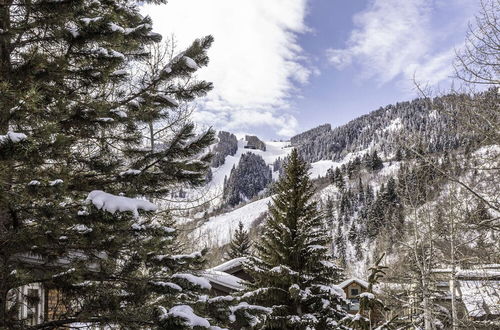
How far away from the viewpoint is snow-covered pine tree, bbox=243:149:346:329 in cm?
1288

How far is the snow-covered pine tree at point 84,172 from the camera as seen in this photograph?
360cm

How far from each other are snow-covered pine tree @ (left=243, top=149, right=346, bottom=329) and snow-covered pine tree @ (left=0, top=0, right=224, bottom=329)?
8.69 m

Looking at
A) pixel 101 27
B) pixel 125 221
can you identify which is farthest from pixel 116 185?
pixel 101 27

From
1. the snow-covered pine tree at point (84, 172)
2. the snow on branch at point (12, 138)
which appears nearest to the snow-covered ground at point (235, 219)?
the snow-covered pine tree at point (84, 172)

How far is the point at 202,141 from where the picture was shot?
4.89m

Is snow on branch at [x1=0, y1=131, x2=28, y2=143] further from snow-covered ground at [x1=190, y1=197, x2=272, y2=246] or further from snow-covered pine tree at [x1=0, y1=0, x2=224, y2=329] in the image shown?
snow-covered ground at [x1=190, y1=197, x2=272, y2=246]

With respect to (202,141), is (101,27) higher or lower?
higher

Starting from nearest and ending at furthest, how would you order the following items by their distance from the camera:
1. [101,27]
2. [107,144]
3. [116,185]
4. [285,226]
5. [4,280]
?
[4,280]
[101,27]
[116,185]
[107,144]
[285,226]

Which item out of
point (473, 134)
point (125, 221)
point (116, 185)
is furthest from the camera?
point (473, 134)

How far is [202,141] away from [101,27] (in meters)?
1.78

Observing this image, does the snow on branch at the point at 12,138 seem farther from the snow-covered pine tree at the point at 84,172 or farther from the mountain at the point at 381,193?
the mountain at the point at 381,193

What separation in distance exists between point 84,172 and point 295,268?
10.3 meters

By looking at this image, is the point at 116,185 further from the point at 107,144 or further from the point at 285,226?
the point at 285,226

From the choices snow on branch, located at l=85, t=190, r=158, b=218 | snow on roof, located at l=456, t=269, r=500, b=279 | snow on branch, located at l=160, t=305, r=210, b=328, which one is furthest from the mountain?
snow on branch, located at l=160, t=305, r=210, b=328
